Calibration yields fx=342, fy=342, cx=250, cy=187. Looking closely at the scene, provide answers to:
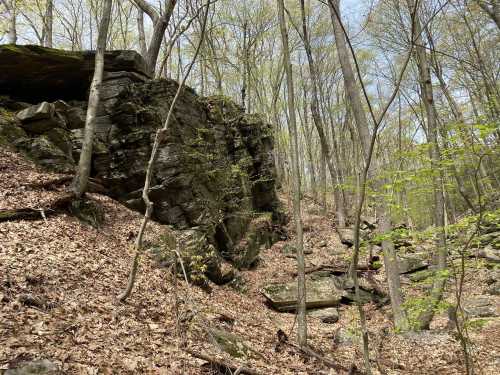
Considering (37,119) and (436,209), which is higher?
(37,119)

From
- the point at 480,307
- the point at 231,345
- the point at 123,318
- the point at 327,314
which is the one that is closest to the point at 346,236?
the point at 480,307

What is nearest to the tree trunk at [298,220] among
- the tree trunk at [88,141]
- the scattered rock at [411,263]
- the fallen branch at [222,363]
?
the fallen branch at [222,363]

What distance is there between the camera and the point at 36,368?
347 cm

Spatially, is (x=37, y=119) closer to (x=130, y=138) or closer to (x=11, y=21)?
(x=130, y=138)

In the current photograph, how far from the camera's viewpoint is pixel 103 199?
33.6 ft

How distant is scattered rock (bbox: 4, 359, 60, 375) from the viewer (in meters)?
3.36

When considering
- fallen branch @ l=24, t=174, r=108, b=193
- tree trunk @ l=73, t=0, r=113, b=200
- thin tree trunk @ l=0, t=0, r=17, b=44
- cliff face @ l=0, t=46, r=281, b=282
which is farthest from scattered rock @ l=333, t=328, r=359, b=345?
thin tree trunk @ l=0, t=0, r=17, b=44

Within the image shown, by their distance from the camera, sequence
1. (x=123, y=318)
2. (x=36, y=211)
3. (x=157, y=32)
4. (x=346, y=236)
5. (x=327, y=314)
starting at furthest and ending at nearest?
(x=346, y=236) → (x=157, y=32) → (x=327, y=314) → (x=36, y=211) → (x=123, y=318)

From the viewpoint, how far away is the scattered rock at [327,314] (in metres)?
10.1

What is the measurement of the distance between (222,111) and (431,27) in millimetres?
10289

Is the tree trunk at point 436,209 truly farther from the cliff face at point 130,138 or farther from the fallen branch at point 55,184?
the fallen branch at point 55,184

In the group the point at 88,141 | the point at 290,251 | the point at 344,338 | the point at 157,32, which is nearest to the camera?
the point at 344,338

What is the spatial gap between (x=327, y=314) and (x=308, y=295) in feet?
3.13

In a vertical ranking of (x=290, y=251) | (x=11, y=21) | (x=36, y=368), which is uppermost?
(x=11, y=21)
